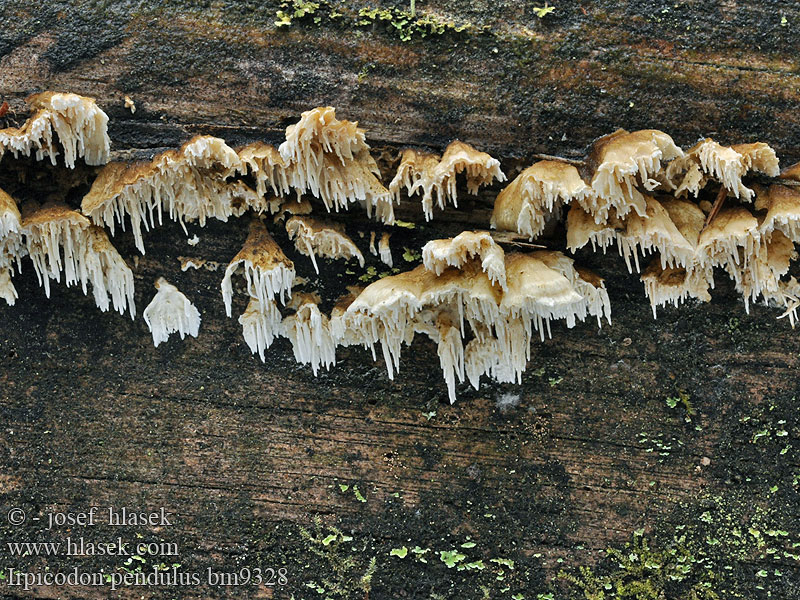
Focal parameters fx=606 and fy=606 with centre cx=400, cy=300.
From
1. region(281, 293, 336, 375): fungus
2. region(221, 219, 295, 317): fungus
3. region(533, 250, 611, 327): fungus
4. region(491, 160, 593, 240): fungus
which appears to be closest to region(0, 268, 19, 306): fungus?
region(221, 219, 295, 317): fungus

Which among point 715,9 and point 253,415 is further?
point 253,415

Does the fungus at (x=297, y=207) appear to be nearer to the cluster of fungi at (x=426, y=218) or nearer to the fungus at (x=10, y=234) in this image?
the cluster of fungi at (x=426, y=218)

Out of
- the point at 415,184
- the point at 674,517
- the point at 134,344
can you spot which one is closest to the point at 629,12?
the point at 415,184

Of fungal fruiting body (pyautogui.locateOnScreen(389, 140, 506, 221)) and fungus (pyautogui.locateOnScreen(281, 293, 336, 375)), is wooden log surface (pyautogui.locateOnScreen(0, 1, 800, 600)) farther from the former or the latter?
fungal fruiting body (pyautogui.locateOnScreen(389, 140, 506, 221))

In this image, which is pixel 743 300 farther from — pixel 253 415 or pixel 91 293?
pixel 91 293

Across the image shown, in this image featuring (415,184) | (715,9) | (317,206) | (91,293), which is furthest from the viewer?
(91,293)

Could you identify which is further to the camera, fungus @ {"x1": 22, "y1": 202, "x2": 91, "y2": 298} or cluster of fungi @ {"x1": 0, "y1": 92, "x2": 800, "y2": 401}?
fungus @ {"x1": 22, "y1": 202, "x2": 91, "y2": 298}
